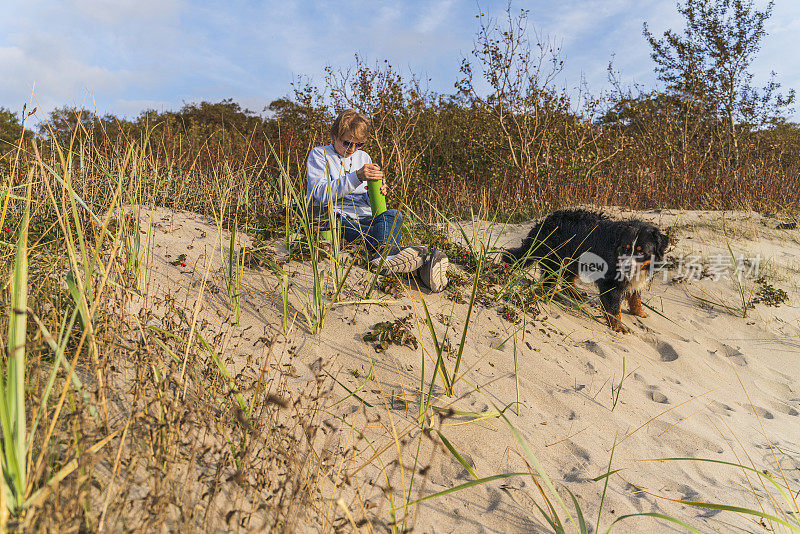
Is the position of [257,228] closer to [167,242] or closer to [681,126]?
[167,242]

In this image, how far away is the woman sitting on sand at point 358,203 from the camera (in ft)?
11.5

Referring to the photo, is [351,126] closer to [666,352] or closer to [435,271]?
[435,271]

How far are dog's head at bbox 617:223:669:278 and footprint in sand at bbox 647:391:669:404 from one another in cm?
117

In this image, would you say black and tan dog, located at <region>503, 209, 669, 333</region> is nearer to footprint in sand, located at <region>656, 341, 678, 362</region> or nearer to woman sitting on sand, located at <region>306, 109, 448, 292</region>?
footprint in sand, located at <region>656, 341, 678, 362</region>

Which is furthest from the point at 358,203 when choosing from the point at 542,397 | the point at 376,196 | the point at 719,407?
the point at 719,407

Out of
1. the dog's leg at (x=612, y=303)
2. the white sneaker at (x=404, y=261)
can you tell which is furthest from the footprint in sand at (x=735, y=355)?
the white sneaker at (x=404, y=261)

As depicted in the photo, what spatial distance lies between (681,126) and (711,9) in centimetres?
360

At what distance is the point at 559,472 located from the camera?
2.13 m

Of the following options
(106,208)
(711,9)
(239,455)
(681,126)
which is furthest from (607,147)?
(239,455)

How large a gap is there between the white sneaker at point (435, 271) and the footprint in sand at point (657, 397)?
162cm

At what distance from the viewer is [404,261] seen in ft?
11.4

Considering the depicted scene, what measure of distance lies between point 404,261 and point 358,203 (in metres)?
0.99

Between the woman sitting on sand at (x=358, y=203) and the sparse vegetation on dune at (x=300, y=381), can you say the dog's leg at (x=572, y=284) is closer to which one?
the sparse vegetation on dune at (x=300, y=381)

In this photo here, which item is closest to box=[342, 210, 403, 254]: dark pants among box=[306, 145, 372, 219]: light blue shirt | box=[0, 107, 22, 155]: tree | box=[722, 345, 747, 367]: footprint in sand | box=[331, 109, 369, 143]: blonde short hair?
box=[306, 145, 372, 219]: light blue shirt
